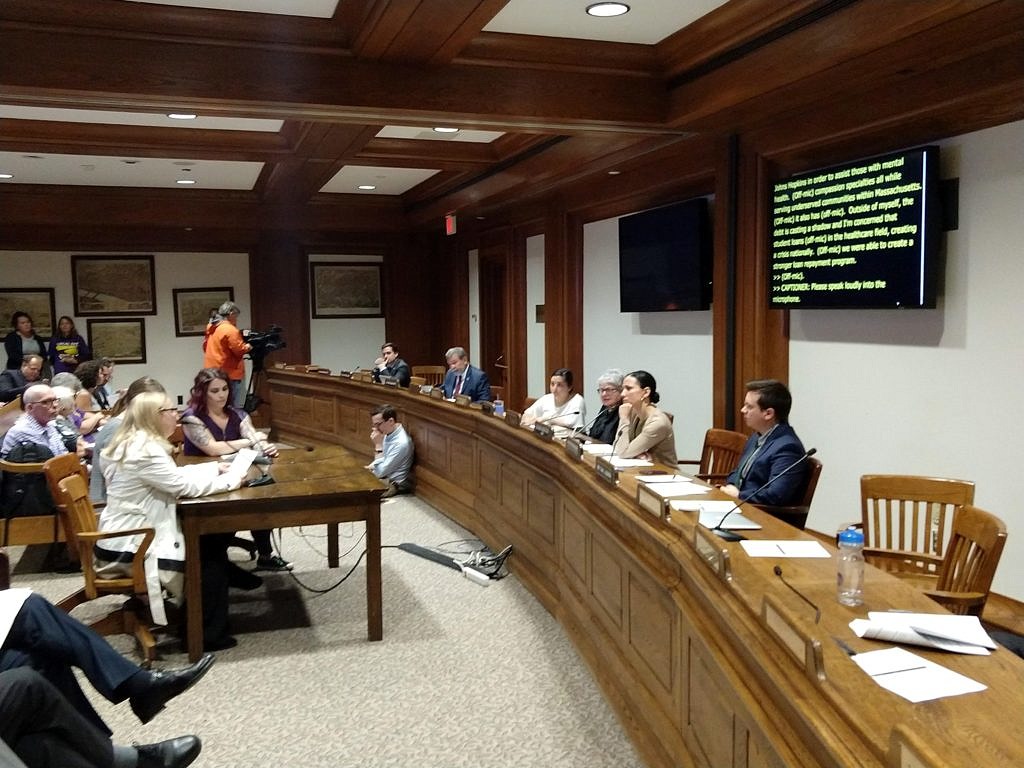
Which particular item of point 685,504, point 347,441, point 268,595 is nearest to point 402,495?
point 347,441

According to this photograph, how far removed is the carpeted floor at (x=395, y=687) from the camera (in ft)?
9.87

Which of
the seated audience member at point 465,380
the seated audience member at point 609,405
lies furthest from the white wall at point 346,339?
the seated audience member at point 609,405

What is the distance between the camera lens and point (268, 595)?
15.3 ft

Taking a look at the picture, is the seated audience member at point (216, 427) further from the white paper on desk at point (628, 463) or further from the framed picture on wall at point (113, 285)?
the framed picture on wall at point (113, 285)

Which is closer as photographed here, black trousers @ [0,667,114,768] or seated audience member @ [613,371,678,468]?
black trousers @ [0,667,114,768]

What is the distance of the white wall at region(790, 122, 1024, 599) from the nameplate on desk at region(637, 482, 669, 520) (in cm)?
197

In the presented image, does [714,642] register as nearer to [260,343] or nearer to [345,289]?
[260,343]

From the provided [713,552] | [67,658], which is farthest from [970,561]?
[67,658]

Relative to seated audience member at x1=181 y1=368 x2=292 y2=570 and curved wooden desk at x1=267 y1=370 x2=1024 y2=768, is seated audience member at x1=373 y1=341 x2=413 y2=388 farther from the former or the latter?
curved wooden desk at x1=267 y1=370 x2=1024 y2=768

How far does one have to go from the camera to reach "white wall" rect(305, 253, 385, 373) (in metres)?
11.3

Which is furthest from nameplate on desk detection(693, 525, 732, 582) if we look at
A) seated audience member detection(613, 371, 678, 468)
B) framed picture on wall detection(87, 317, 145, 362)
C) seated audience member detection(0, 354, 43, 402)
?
framed picture on wall detection(87, 317, 145, 362)

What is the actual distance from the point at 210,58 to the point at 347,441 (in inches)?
189

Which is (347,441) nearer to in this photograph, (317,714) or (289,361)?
(289,361)

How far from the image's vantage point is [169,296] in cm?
1077
